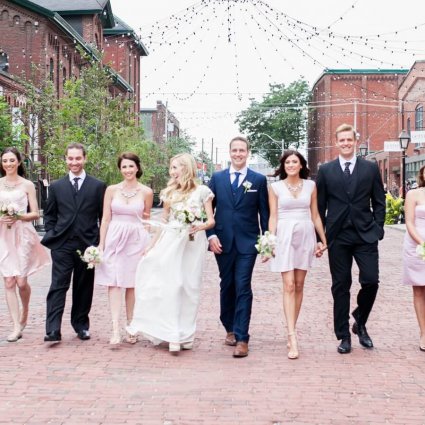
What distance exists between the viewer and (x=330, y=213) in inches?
296

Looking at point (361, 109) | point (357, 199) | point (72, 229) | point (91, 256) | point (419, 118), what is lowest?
point (91, 256)

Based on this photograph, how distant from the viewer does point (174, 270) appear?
24.8 feet

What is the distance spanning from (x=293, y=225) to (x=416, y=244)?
1.23 meters

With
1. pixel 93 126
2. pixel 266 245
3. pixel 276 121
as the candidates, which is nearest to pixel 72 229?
pixel 266 245

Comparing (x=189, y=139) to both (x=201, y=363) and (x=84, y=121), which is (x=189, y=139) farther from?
(x=201, y=363)

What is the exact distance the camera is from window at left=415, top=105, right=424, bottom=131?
2277 inches

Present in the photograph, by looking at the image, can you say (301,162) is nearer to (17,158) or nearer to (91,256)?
(91,256)

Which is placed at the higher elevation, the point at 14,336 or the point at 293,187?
the point at 293,187

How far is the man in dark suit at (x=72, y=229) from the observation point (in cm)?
772

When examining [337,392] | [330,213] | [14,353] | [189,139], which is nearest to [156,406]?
[337,392]

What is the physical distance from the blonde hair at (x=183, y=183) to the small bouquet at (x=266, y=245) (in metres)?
0.92

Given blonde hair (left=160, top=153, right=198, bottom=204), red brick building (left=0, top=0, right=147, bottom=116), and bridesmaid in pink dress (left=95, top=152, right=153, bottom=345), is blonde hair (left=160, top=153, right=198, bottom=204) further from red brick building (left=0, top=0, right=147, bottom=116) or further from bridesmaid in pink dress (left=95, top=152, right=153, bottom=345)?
red brick building (left=0, top=0, right=147, bottom=116)

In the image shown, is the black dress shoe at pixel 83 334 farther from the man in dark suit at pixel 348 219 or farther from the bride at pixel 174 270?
the man in dark suit at pixel 348 219

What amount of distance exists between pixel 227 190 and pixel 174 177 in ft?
1.76
